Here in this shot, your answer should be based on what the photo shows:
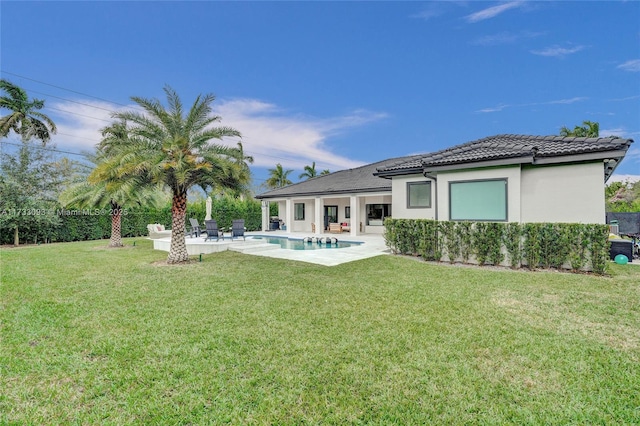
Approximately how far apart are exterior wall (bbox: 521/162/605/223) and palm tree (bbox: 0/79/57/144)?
42369mm

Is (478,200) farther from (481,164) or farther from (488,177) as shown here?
(481,164)

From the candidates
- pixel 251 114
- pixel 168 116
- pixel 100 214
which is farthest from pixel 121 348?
pixel 251 114

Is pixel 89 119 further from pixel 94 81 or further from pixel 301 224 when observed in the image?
pixel 301 224

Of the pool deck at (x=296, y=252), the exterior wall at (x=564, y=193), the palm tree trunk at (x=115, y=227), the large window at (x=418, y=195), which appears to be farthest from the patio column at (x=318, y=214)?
the exterior wall at (x=564, y=193)

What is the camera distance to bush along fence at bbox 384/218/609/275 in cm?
957

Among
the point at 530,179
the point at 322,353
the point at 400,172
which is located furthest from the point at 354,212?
the point at 322,353

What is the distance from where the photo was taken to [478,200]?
38.5ft

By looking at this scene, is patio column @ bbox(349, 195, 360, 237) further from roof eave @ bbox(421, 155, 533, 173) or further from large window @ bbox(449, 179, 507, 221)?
large window @ bbox(449, 179, 507, 221)

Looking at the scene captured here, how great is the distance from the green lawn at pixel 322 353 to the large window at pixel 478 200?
3.71 meters

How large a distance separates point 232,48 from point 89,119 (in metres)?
20.6

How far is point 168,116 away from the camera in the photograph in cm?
1148

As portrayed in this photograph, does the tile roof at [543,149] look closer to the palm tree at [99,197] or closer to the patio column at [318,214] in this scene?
the patio column at [318,214]

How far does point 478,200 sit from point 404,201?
4.51 m

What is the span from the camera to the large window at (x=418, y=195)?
15195 mm
